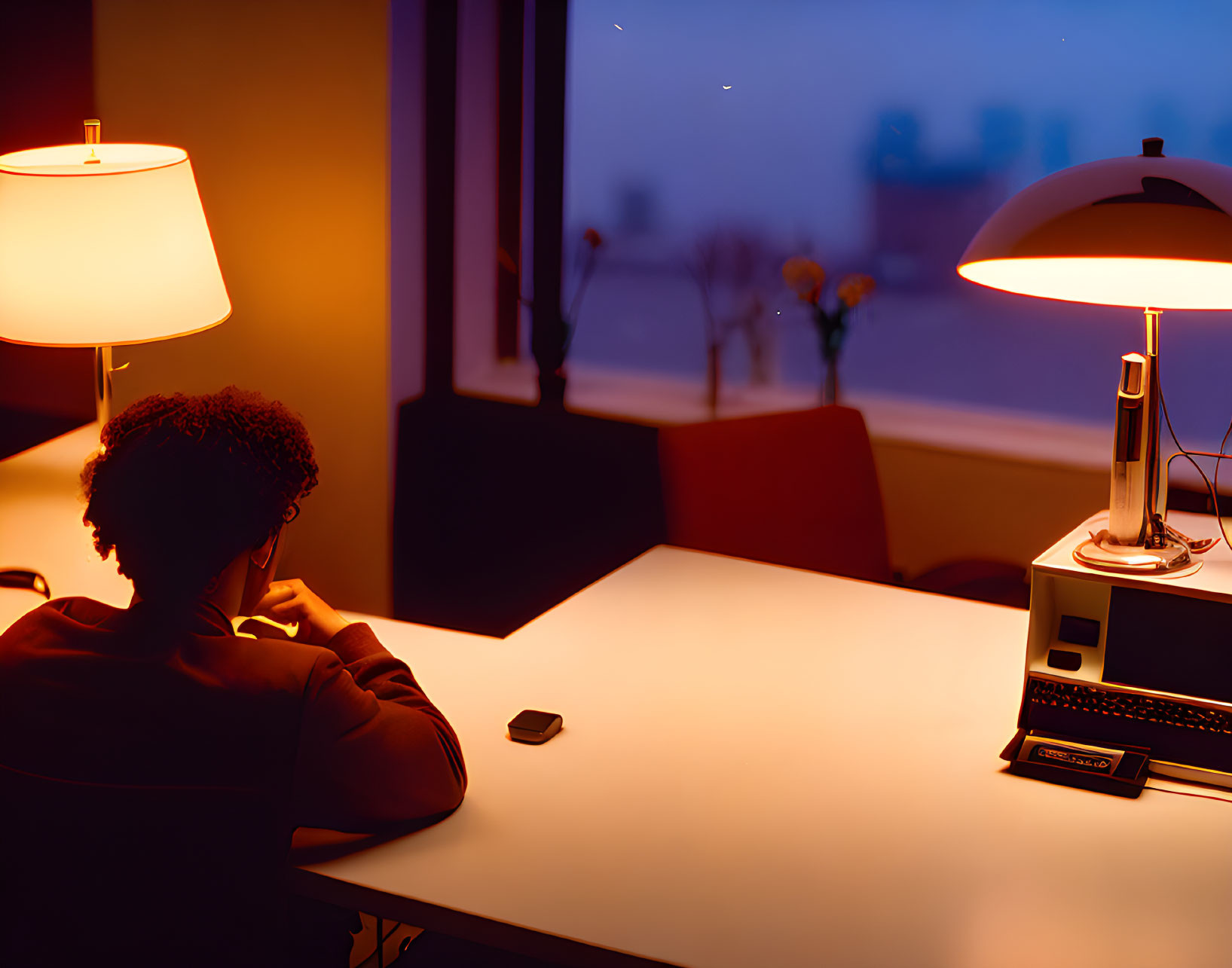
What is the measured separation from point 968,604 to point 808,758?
71 centimetres

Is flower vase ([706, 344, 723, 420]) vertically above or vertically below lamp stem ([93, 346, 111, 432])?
below

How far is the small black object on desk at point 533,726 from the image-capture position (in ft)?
5.17

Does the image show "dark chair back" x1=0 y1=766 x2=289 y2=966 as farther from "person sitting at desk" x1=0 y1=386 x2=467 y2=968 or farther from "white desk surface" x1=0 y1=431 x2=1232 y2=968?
"white desk surface" x1=0 y1=431 x2=1232 y2=968

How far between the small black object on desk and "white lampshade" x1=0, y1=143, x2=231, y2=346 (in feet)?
3.46

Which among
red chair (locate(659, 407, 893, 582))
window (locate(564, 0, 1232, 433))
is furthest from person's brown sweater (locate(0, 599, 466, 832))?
window (locate(564, 0, 1232, 433))

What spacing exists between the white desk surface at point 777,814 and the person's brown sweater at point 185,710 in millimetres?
142

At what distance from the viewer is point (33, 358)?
3361 mm

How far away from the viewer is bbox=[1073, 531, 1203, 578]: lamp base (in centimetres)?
162

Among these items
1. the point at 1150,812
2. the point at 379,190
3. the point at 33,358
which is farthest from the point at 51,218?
the point at 1150,812

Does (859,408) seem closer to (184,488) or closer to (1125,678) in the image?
(1125,678)

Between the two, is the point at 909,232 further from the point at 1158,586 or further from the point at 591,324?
the point at 1158,586

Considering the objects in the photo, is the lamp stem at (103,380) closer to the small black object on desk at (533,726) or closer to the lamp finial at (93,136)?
the lamp finial at (93,136)

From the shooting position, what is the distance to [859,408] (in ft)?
10.4

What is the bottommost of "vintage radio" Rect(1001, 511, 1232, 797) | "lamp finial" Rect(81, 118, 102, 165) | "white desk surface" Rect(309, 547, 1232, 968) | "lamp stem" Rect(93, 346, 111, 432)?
"white desk surface" Rect(309, 547, 1232, 968)
